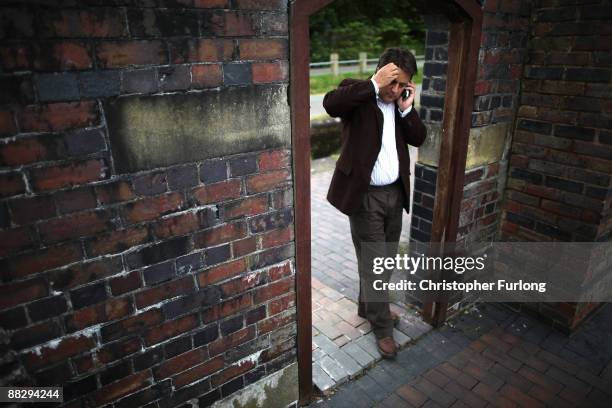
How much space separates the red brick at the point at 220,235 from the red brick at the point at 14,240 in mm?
620

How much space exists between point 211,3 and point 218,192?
76cm

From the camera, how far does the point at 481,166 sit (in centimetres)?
313

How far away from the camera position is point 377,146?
8.66ft

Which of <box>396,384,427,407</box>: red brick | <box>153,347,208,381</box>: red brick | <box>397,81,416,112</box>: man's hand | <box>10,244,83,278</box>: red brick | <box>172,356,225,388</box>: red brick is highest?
<box>397,81,416,112</box>: man's hand

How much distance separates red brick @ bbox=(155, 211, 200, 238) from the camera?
67.6 inches

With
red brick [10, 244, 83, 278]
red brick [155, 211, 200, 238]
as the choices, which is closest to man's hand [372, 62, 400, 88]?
red brick [155, 211, 200, 238]

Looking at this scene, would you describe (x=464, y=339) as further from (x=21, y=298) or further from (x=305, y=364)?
(x=21, y=298)

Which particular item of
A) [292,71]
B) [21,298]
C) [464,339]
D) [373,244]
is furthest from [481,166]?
[21,298]

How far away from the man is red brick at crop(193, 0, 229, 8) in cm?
106

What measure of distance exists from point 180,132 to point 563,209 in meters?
2.87

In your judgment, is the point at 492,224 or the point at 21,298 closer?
the point at 21,298
